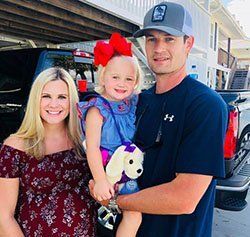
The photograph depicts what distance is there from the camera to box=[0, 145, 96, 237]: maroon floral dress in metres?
1.72

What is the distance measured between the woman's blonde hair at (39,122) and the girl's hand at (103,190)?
0.26 metres

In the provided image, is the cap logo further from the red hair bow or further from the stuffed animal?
the stuffed animal

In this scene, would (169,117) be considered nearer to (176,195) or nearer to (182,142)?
(182,142)

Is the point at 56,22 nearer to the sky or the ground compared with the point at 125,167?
nearer to the sky

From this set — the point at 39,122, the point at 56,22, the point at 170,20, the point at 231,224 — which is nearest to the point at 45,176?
the point at 39,122

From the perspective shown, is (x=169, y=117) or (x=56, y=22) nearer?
(x=169, y=117)

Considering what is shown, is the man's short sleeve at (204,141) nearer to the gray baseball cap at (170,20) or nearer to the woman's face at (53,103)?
the gray baseball cap at (170,20)

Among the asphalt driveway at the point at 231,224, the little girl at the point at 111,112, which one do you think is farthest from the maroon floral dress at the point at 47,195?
the asphalt driveway at the point at 231,224

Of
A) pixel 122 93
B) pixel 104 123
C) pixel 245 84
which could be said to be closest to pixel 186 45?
pixel 122 93

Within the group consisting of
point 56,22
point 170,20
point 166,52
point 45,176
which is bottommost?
point 45,176

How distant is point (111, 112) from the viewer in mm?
1803

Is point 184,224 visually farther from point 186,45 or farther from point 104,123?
point 186,45

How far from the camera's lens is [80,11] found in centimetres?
676

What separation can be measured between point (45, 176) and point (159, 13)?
1.01 m
